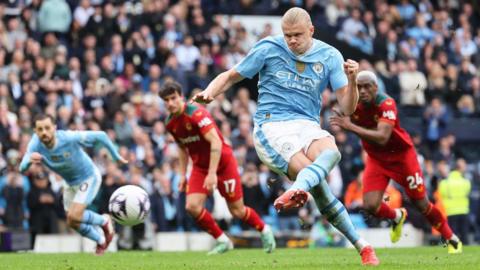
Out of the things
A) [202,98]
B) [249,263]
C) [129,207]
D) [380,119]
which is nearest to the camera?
[202,98]

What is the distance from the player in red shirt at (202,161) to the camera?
17.2 m

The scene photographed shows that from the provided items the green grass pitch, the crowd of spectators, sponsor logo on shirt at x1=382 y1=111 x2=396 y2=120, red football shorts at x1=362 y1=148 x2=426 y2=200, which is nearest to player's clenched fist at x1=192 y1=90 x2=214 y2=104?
the green grass pitch

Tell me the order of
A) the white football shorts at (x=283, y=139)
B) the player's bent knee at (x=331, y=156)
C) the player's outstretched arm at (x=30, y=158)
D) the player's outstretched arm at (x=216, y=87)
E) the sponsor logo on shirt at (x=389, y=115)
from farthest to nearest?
the player's outstretched arm at (x=30, y=158) → the sponsor logo on shirt at (x=389, y=115) → the white football shorts at (x=283, y=139) → the player's bent knee at (x=331, y=156) → the player's outstretched arm at (x=216, y=87)

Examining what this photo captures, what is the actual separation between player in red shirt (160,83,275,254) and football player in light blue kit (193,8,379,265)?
4329 millimetres

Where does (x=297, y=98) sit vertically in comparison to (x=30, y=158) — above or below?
above

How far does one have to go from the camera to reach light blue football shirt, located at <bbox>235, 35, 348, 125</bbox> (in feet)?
41.3

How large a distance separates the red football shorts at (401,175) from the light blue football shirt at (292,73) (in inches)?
171

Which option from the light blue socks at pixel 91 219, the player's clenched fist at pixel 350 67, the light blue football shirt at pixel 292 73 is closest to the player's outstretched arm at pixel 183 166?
the light blue socks at pixel 91 219

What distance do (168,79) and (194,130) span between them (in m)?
8.54

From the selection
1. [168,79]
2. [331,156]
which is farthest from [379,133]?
[168,79]

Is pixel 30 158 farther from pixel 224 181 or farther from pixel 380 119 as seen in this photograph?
pixel 380 119

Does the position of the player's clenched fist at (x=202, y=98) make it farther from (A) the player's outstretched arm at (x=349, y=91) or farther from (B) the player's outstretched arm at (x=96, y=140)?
(B) the player's outstretched arm at (x=96, y=140)

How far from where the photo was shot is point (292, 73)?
497 inches

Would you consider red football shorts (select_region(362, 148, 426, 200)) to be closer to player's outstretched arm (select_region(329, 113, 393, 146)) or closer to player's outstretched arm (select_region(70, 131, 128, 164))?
player's outstretched arm (select_region(329, 113, 393, 146))
